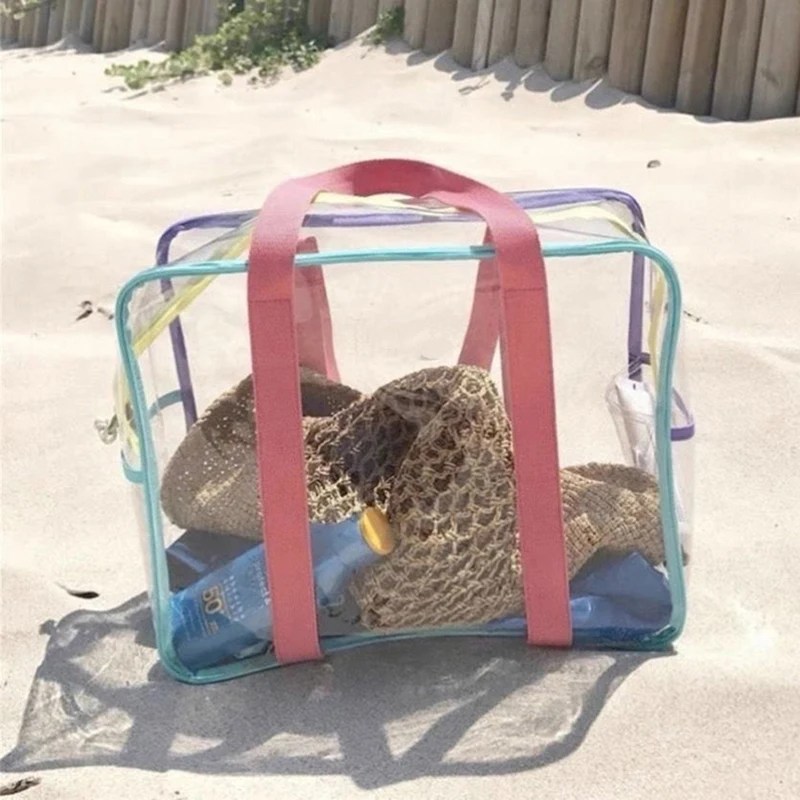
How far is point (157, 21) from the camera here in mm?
5266

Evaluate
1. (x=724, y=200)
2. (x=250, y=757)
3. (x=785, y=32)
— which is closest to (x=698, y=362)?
(x=724, y=200)

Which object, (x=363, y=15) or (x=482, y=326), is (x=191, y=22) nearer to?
(x=363, y=15)

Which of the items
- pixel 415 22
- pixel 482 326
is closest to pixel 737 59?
pixel 415 22

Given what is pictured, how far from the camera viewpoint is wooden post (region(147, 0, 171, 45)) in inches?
206

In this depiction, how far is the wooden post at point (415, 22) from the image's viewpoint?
4250 mm

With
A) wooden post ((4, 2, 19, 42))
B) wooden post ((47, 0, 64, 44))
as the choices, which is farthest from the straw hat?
wooden post ((4, 2, 19, 42))

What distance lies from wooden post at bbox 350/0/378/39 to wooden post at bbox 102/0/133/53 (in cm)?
132

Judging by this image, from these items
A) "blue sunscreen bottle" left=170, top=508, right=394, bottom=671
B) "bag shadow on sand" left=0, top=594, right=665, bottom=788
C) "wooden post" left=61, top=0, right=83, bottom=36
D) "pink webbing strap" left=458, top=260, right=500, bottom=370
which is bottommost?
"bag shadow on sand" left=0, top=594, right=665, bottom=788

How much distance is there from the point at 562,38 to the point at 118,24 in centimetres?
233

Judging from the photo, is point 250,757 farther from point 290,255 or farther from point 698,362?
point 698,362

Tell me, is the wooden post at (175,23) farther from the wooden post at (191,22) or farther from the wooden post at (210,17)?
the wooden post at (210,17)

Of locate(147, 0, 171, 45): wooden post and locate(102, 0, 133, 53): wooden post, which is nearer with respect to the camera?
locate(147, 0, 171, 45): wooden post

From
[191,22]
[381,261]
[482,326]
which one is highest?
[191,22]

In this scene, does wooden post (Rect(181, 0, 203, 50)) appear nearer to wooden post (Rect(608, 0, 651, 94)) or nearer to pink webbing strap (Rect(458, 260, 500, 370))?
wooden post (Rect(608, 0, 651, 94))
